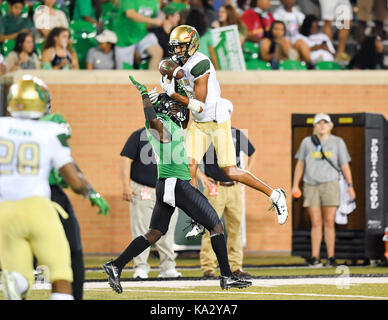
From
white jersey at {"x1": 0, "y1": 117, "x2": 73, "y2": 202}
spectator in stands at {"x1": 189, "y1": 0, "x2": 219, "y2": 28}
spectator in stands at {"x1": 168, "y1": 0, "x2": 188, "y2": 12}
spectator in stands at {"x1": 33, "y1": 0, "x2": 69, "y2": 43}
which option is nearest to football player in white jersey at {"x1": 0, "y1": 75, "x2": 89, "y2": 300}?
white jersey at {"x1": 0, "y1": 117, "x2": 73, "y2": 202}

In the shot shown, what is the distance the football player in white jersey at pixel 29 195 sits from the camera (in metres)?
6.36

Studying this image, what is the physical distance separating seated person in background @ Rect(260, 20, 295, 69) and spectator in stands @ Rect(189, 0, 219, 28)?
0.96 metres

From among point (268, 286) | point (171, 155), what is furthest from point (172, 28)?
point (171, 155)

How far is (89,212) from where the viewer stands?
53.6 feet

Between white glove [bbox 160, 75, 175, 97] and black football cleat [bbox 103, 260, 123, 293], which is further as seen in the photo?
white glove [bbox 160, 75, 175, 97]

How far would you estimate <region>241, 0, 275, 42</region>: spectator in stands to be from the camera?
1805cm

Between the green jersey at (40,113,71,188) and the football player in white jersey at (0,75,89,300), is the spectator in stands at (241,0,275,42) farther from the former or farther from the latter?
the football player in white jersey at (0,75,89,300)

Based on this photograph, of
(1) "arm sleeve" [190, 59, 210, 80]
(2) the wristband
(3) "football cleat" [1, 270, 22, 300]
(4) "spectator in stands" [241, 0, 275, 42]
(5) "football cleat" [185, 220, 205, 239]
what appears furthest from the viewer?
(4) "spectator in stands" [241, 0, 275, 42]

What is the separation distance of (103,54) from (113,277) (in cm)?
805

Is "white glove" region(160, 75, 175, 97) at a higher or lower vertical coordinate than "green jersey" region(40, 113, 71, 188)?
higher
